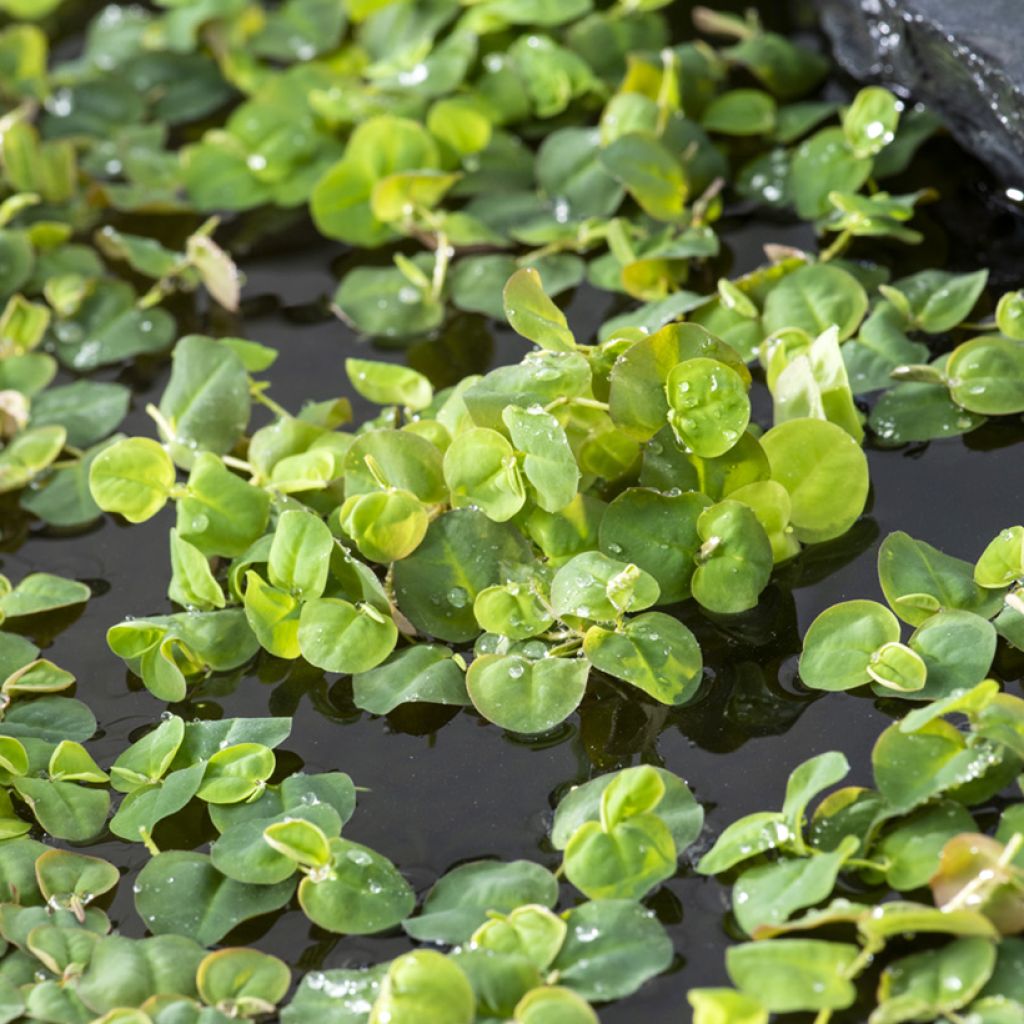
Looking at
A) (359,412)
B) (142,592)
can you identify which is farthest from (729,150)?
(142,592)

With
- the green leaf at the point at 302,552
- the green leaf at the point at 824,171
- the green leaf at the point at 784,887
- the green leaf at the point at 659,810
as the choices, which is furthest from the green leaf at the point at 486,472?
the green leaf at the point at 824,171

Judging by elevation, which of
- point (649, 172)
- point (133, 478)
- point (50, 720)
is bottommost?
point (50, 720)

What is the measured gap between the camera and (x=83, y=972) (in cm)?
83

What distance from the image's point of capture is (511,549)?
3.35 feet

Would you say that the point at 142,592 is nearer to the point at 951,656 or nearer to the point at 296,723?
the point at 296,723

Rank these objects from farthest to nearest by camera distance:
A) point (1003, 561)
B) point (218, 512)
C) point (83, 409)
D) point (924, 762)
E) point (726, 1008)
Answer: point (83, 409) → point (218, 512) → point (1003, 561) → point (924, 762) → point (726, 1008)

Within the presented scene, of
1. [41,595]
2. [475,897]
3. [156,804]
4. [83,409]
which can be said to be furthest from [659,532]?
[83,409]

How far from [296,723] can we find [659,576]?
0.29 metres

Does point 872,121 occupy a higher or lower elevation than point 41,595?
higher

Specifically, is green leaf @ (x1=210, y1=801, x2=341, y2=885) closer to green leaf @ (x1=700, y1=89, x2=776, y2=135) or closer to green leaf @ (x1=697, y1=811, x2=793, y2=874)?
green leaf @ (x1=697, y1=811, x2=793, y2=874)

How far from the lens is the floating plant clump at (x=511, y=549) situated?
0.82 metres

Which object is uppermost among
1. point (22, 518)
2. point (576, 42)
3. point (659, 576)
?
point (576, 42)

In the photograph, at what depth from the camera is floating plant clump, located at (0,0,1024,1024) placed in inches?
32.2

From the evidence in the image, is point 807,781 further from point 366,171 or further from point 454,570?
point 366,171
